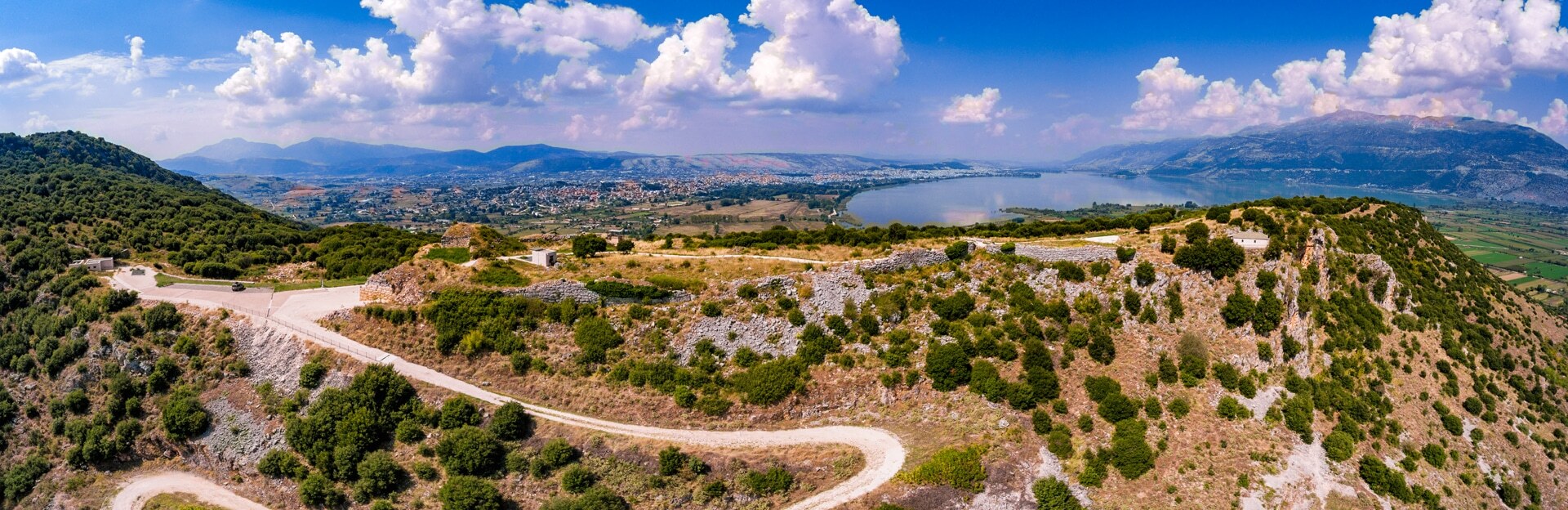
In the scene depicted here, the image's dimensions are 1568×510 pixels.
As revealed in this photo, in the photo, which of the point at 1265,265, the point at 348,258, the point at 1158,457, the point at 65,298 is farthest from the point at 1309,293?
the point at 65,298

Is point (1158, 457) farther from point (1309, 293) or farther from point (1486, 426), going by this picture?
point (1486, 426)

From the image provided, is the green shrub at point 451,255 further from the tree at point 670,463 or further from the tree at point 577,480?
the tree at point 670,463

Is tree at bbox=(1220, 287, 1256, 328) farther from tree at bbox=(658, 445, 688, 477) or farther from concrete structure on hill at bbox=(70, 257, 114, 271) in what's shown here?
concrete structure on hill at bbox=(70, 257, 114, 271)

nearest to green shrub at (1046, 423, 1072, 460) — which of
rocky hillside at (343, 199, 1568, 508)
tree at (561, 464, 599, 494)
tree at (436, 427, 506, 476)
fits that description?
rocky hillside at (343, 199, 1568, 508)

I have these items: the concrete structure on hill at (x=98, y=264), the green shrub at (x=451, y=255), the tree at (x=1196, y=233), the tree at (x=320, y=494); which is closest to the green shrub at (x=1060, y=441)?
the tree at (x=1196, y=233)

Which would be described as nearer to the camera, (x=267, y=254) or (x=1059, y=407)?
(x=1059, y=407)

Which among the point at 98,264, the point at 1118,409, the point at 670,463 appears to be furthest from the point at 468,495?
the point at 98,264
